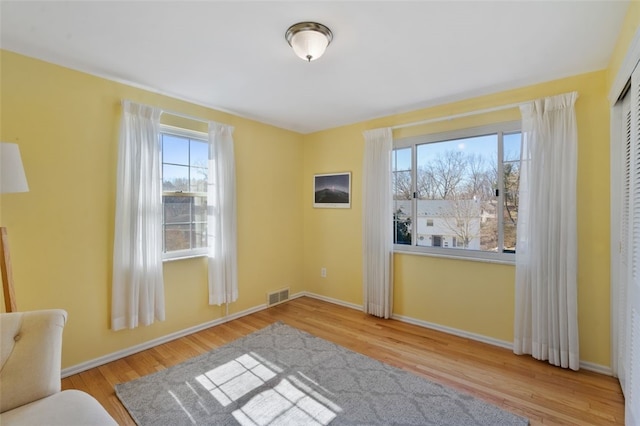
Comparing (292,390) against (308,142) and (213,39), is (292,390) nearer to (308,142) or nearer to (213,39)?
(213,39)

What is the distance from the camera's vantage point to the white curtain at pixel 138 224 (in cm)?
254

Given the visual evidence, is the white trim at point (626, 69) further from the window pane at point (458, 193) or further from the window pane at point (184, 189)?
the window pane at point (184, 189)

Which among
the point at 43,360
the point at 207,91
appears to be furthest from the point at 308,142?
the point at 43,360

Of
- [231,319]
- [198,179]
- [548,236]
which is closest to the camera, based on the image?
[548,236]

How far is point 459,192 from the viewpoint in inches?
124

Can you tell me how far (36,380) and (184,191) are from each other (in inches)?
81.3

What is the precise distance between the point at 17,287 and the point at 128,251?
719 mm

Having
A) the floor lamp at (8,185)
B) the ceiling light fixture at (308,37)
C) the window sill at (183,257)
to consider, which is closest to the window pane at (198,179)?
the window sill at (183,257)

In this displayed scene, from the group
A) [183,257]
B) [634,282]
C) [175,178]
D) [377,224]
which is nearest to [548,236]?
[634,282]

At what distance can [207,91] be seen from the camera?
9.45ft

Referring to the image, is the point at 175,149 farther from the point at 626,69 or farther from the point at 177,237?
the point at 626,69

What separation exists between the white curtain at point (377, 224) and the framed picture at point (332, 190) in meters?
0.36

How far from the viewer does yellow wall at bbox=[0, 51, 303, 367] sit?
2.12 m

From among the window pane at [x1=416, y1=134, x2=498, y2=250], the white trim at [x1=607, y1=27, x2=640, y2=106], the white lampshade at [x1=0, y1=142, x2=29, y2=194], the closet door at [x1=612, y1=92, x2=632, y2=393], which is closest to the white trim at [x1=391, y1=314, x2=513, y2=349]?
the closet door at [x1=612, y1=92, x2=632, y2=393]
